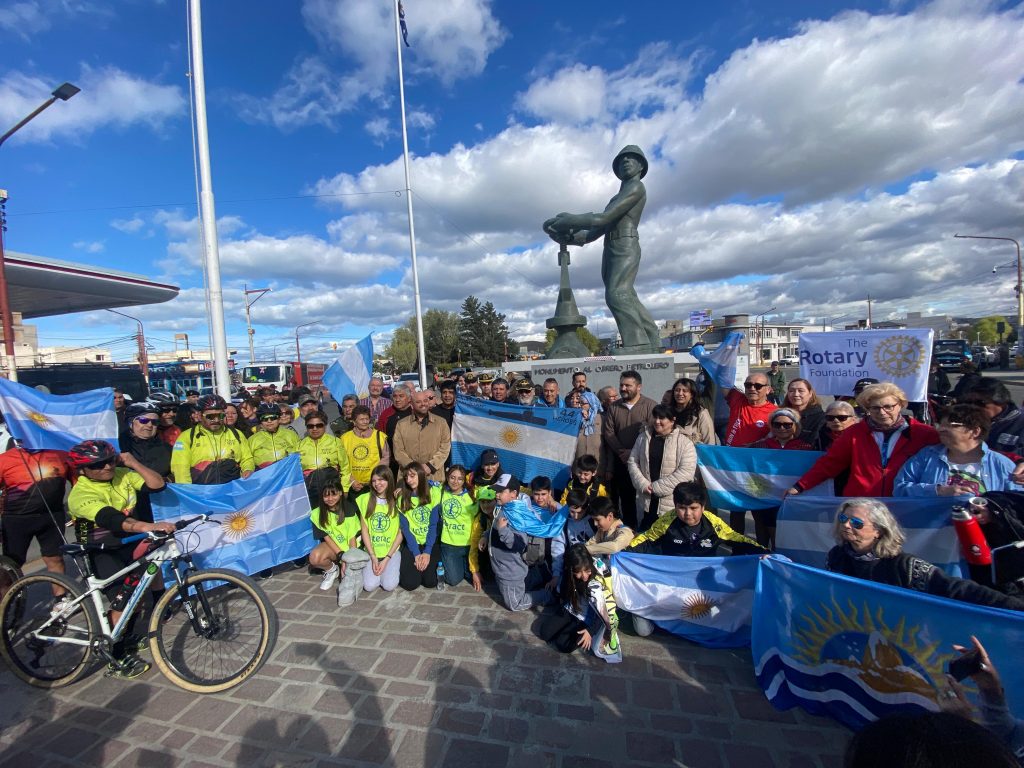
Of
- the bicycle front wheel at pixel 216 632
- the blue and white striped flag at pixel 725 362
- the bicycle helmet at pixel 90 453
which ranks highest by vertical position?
the blue and white striped flag at pixel 725 362

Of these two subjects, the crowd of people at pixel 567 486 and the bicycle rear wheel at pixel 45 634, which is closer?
the crowd of people at pixel 567 486

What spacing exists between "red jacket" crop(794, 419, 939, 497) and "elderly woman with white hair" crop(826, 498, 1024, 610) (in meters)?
0.87

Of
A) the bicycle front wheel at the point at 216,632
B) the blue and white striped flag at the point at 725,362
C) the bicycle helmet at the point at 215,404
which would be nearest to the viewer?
the bicycle front wheel at the point at 216,632

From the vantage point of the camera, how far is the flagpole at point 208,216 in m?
8.04

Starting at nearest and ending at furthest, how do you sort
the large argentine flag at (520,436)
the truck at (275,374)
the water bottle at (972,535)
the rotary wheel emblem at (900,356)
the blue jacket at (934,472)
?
the water bottle at (972,535), the blue jacket at (934,472), the rotary wheel emblem at (900,356), the large argentine flag at (520,436), the truck at (275,374)

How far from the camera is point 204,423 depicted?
521 cm

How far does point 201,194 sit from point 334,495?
6475 millimetres

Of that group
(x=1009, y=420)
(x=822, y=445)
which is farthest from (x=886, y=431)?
(x=1009, y=420)

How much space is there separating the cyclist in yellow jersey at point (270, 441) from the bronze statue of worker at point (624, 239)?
1142cm

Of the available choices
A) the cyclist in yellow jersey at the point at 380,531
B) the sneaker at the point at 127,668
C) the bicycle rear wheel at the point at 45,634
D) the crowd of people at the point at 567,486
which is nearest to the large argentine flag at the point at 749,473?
the crowd of people at the point at 567,486

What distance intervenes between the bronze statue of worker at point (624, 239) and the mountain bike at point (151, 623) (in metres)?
13.0

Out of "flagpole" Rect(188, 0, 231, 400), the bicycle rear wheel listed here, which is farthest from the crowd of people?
"flagpole" Rect(188, 0, 231, 400)

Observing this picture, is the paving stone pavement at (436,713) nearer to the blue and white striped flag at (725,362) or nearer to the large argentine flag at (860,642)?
the large argentine flag at (860,642)

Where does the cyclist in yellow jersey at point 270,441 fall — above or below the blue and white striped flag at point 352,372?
below
